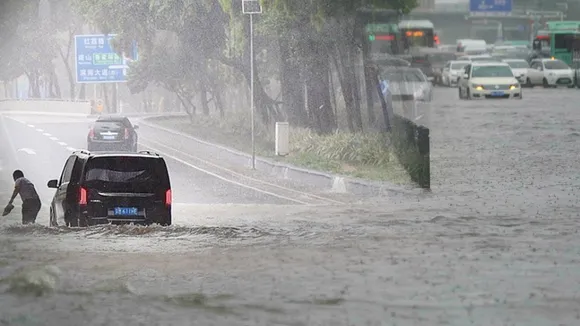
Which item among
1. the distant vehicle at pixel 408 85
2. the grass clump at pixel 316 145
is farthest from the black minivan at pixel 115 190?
the distant vehicle at pixel 408 85

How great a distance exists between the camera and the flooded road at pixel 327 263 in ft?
41.9

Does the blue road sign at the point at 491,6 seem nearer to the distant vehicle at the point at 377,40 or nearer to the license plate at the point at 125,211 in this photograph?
the distant vehicle at the point at 377,40

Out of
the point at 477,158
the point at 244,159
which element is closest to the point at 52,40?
the point at 244,159

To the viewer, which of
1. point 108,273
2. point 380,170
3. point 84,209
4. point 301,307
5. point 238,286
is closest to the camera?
point 301,307

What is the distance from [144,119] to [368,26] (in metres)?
6.54

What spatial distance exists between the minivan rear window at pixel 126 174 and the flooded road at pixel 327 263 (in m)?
0.58

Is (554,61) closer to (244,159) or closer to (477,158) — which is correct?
(477,158)

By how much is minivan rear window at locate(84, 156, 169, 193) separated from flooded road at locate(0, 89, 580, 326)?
0.58 m

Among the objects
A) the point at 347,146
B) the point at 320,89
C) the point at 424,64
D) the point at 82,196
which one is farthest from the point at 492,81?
the point at 82,196

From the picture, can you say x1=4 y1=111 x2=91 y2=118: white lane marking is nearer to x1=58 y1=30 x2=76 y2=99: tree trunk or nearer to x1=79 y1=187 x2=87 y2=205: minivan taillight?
x1=58 y1=30 x2=76 y2=99: tree trunk

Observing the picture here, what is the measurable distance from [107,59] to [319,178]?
496cm

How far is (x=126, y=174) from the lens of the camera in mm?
17391

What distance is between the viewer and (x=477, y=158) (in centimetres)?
3058

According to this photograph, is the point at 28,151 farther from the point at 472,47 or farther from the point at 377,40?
the point at 472,47
